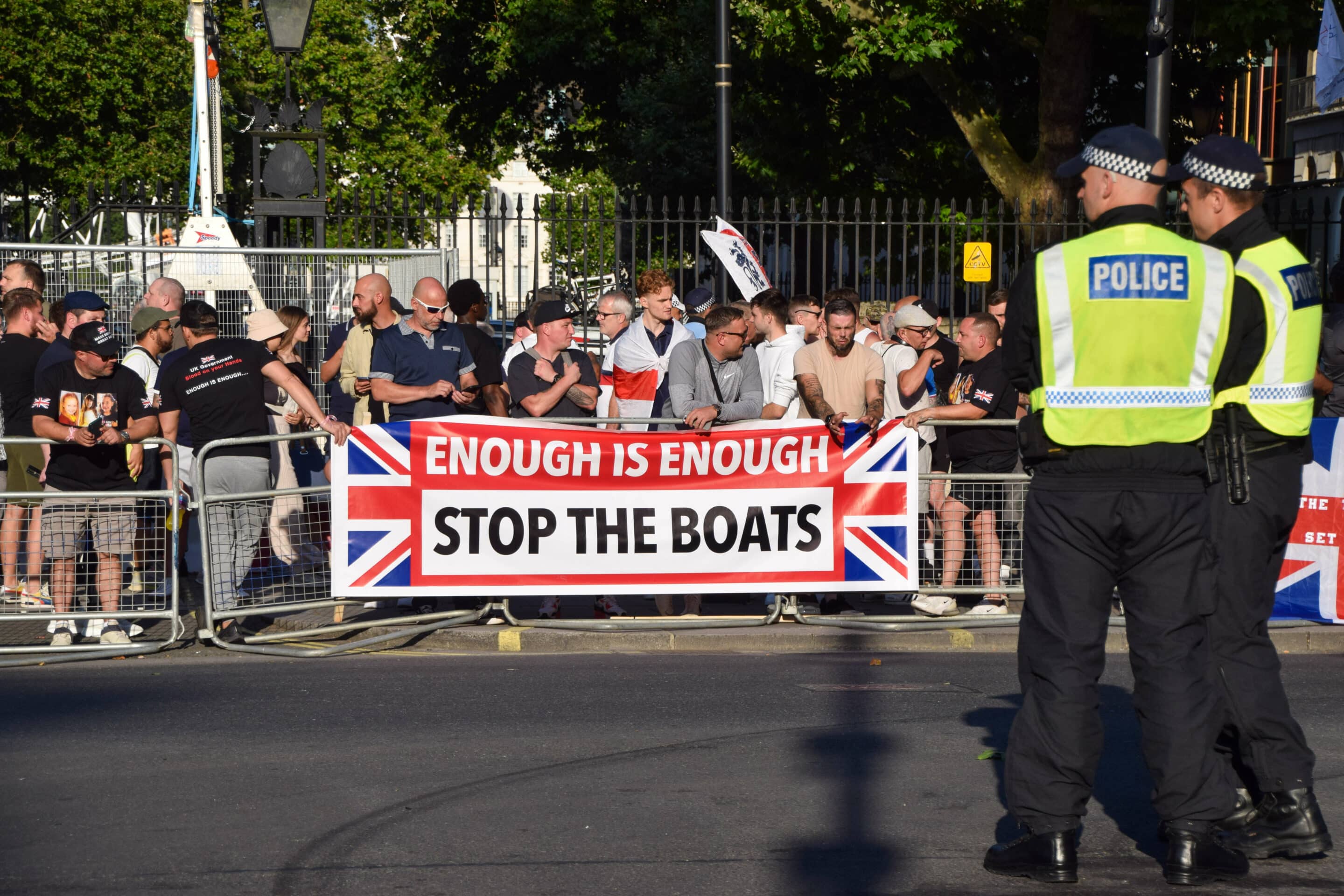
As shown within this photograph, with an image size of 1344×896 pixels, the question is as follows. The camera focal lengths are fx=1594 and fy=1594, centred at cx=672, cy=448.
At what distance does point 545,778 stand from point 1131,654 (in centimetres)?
227

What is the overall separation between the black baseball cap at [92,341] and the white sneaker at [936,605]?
15.2ft

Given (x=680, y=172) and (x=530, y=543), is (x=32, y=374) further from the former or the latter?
(x=680, y=172)

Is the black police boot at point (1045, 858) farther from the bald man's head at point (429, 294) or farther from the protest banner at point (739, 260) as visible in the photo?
the protest banner at point (739, 260)

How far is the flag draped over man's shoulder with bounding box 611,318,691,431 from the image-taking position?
948cm

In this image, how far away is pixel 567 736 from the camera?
648 cm

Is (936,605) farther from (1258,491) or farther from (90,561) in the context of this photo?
(90,561)

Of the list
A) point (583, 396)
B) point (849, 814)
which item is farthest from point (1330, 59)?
point (849, 814)

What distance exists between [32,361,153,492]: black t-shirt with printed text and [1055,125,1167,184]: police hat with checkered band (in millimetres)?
5642

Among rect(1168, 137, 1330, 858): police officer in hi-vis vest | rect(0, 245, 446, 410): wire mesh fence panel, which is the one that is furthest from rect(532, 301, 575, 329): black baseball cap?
rect(1168, 137, 1330, 858): police officer in hi-vis vest

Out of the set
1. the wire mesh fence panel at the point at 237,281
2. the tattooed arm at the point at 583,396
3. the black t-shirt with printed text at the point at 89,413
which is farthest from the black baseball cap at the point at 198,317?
the wire mesh fence panel at the point at 237,281

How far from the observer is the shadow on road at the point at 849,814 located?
466 cm

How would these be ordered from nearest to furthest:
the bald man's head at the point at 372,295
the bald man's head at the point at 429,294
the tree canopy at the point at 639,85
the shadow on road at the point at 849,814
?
the shadow on road at the point at 849,814 → the bald man's head at the point at 429,294 → the bald man's head at the point at 372,295 → the tree canopy at the point at 639,85

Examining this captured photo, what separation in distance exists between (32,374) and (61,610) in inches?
70.1

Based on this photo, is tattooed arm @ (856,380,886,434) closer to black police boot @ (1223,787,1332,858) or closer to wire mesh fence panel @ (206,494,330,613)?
wire mesh fence panel @ (206,494,330,613)
